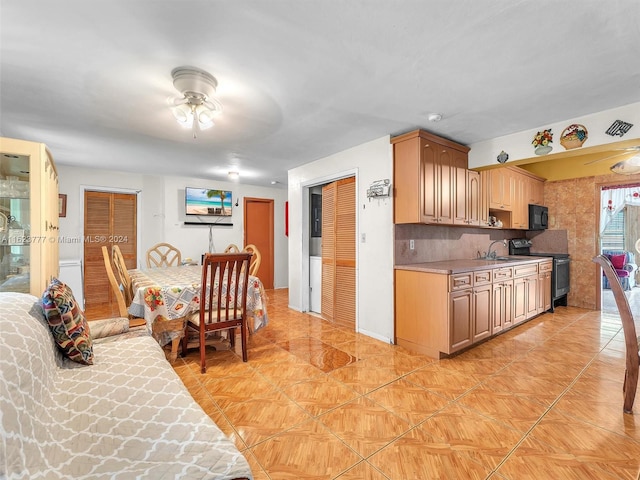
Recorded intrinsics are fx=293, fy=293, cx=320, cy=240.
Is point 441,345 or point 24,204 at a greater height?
point 24,204

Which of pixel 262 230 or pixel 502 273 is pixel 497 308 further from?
pixel 262 230

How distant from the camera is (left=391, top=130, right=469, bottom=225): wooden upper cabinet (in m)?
3.07

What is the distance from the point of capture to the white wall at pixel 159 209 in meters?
4.66

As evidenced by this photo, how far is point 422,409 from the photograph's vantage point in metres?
1.99

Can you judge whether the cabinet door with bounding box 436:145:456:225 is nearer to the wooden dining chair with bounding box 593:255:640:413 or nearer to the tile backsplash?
the tile backsplash

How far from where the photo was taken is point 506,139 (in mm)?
3225

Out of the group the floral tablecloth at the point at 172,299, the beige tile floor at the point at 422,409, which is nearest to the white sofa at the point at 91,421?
the beige tile floor at the point at 422,409

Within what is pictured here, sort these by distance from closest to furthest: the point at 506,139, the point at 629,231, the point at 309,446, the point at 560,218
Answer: the point at 309,446, the point at 506,139, the point at 560,218, the point at 629,231

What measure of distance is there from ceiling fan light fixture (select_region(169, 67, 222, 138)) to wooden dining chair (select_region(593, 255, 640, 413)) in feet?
9.35

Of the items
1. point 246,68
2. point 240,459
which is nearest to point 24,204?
point 246,68

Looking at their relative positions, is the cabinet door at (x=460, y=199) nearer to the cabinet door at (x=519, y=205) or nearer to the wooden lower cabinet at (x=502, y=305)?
the wooden lower cabinet at (x=502, y=305)

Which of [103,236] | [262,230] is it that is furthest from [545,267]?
[103,236]

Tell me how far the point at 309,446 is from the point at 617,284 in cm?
214

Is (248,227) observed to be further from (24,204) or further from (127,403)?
(127,403)
